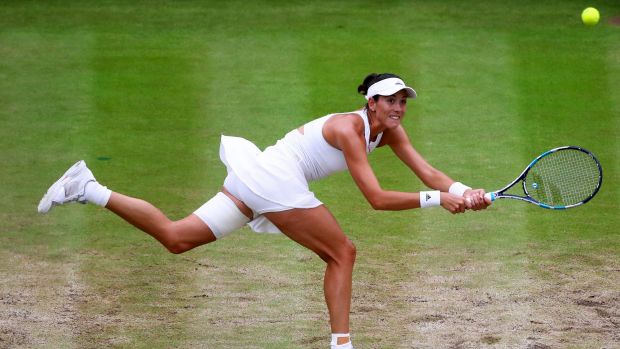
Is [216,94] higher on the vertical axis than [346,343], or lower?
higher

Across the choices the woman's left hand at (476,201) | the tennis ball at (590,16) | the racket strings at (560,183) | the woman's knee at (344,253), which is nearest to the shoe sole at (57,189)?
the woman's knee at (344,253)

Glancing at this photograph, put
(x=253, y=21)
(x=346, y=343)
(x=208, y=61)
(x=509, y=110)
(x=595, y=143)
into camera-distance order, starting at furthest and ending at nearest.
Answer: (x=253, y=21)
(x=208, y=61)
(x=509, y=110)
(x=595, y=143)
(x=346, y=343)

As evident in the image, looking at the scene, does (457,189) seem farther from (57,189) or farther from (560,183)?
(57,189)

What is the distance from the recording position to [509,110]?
13.1m

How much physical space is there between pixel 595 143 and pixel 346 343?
5254mm

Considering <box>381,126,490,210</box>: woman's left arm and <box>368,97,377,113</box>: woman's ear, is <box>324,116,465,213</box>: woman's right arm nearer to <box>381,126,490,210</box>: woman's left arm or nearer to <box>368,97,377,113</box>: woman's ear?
<box>368,97,377,113</box>: woman's ear

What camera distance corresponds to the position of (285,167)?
800cm

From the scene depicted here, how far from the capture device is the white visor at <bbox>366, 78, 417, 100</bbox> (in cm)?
788

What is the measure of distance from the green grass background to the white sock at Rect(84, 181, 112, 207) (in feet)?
2.93

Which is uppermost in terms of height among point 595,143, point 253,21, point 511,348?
point 253,21

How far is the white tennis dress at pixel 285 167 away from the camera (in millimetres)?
7902

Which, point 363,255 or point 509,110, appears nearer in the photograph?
point 363,255

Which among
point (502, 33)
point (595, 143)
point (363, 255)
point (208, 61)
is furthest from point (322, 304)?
point (502, 33)

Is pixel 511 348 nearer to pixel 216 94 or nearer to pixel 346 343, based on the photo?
pixel 346 343
